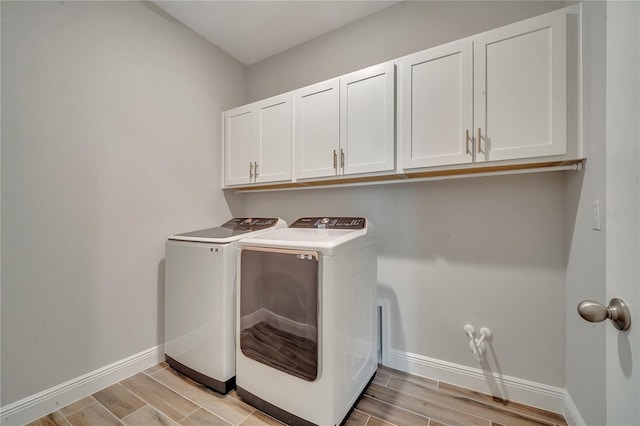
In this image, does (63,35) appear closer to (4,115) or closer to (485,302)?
(4,115)

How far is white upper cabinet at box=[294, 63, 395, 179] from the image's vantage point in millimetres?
1680

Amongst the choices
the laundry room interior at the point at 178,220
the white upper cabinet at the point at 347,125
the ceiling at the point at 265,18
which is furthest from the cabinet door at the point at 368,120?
the ceiling at the point at 265,18

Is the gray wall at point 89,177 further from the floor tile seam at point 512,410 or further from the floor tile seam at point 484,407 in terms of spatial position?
the floor tile seam at point 512,410

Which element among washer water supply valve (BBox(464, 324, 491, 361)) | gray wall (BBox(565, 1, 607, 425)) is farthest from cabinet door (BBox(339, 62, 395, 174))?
washer water supply valve (BBox(464, 324, 491, 361))

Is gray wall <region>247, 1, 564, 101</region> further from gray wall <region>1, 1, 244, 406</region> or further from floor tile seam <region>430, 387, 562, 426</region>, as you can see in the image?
floor tile seam <region>430, 387, 562, 426</region>

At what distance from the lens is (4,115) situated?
1358 mm

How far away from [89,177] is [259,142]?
121 cm

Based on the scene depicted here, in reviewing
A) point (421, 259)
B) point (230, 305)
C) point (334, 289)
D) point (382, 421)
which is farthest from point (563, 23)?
point (230, 305)

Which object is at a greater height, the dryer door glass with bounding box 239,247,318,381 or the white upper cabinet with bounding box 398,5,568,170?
the white upper cabinet with bounding box 398,5,568,170

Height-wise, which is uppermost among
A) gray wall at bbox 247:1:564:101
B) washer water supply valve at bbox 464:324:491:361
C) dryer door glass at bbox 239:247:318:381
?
gray wall at bbox 247:1:564:101

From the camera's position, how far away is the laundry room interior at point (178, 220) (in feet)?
4.48

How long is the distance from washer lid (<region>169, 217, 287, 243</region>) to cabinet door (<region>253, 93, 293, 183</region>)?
1.24 feet

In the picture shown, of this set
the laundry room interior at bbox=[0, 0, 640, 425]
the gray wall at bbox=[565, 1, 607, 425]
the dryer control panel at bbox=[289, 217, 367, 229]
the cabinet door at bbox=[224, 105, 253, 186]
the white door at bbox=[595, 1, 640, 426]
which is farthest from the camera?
the cabinet door at bbox=[224, 105, 253, 186]

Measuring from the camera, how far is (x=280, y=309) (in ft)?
4.79
